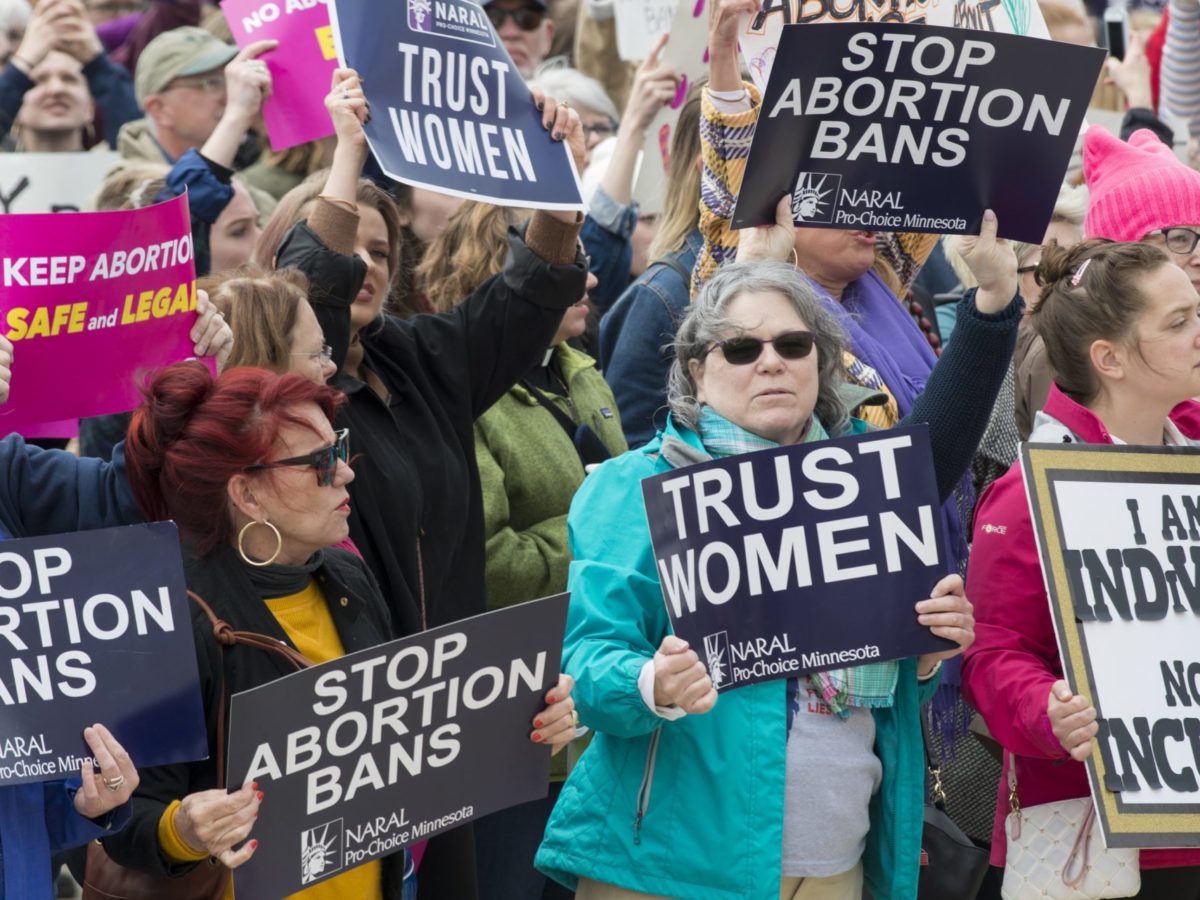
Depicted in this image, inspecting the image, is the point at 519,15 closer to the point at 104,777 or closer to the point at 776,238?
the point at 776,238

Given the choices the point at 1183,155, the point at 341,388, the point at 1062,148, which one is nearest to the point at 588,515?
the point at 341,388

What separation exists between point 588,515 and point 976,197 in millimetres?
1208

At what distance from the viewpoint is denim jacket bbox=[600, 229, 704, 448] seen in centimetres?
498

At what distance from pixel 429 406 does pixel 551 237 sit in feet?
1.73

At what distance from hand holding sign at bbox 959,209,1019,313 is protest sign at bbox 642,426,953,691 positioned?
570 millimetres

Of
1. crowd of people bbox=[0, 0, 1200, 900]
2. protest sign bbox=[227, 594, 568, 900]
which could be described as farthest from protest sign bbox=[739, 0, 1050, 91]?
protest sign bbox=[227, 594, 568, 900]

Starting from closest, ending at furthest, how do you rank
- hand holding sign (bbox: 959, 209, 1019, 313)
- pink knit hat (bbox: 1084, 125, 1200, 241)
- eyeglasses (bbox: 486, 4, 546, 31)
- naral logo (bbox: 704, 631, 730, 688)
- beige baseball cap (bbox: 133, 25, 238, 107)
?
1. naral logo (bbox: 704, 631, 730, 688)
2. hand holding sign (bbox: 959, 209, 1019, 313)
3. pink knit hat (bbox: 1084, 125, 1200, 241)
4. beige baseball cap (bbox: 133, 25, 238, 107)
5. eyeglasses (bbox: 486, 4, 546, 31)

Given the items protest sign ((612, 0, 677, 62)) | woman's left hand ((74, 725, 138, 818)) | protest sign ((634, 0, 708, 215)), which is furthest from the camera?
protest sign ((612, 0, 677, 62))

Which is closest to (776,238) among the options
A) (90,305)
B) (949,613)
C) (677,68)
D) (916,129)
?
(916,129)

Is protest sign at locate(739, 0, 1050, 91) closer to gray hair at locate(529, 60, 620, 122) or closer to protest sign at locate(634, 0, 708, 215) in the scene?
protest sign at locate(634, 0, 708, 215)

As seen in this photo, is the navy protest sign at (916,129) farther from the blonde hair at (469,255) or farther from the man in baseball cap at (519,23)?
the man in baseball cap at (519,23)

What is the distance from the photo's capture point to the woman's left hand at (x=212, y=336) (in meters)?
3.78

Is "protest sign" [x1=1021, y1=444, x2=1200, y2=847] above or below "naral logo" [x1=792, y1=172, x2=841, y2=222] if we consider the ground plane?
below

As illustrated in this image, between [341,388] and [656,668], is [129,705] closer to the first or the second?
[656,668]
